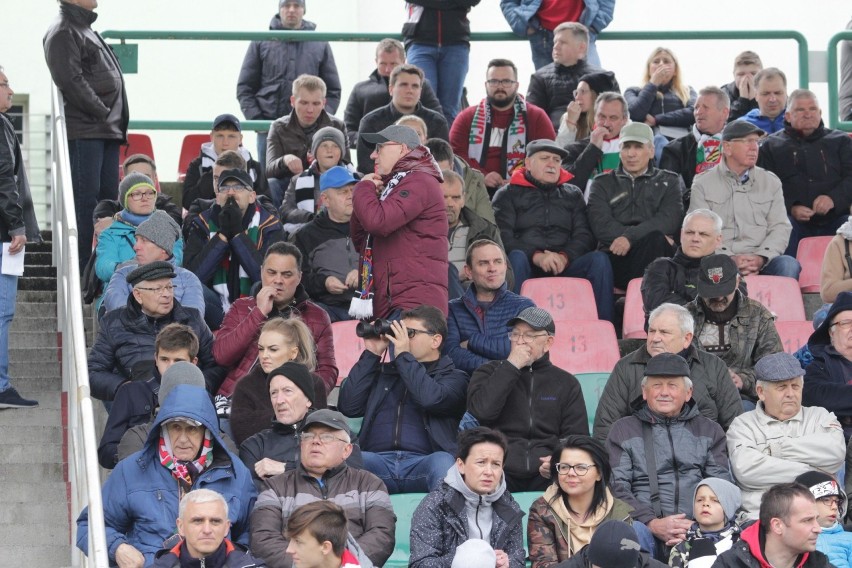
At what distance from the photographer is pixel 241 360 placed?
838 cm

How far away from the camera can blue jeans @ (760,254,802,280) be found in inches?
408

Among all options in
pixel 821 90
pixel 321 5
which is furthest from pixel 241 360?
pixel 321 5

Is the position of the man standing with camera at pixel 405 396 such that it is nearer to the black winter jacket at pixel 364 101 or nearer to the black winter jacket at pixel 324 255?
the black winter jacket at pixel 324 255

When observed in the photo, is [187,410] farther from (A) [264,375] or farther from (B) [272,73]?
(B) [272,73]

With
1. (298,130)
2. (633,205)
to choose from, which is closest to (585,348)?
(633,205)

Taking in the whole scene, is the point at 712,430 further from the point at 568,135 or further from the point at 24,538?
the point at 568,135

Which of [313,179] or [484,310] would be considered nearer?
[484,310]

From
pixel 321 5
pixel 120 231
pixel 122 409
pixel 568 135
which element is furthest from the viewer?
Answer: pixel 321 5

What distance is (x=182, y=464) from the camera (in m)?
6.84

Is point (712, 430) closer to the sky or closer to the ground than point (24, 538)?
closer to the sky

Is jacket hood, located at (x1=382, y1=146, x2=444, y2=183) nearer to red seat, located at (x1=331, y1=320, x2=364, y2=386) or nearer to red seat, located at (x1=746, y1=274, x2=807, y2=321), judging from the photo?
red seat, located at (x1=331, y1=320, x2=364, y2=386)

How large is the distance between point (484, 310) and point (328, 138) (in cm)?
222

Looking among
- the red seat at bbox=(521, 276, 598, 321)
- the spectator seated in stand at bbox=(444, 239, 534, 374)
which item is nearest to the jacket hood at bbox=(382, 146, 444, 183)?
the spectator seated in stand at bbox=(444, 239, 534, 374)

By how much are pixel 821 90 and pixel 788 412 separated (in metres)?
6.34
